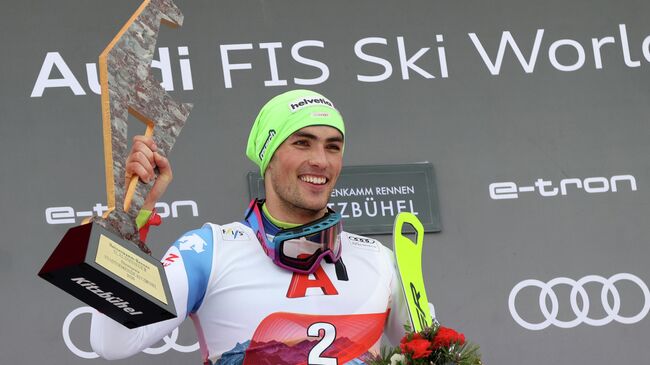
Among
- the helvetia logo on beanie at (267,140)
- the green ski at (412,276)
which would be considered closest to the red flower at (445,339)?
the green ski at (412,276)

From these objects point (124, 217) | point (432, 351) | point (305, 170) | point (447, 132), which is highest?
point (447, 132)

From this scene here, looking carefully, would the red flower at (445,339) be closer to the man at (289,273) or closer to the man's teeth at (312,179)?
the man at (289,273)

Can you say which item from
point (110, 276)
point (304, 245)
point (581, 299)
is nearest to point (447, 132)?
point (581, 299)

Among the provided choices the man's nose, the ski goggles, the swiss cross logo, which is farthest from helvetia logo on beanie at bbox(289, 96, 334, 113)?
the swiss cross logo

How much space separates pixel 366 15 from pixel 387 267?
1401mm

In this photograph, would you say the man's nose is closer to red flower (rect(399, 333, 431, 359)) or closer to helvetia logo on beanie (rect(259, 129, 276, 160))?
helvetia logo on beanie (rect(259, 129, 276, 160))

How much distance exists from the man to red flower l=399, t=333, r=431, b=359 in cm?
30

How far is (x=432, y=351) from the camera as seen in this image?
2.32m

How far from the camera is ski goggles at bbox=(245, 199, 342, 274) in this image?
2625 mm

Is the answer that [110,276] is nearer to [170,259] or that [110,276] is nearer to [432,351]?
[170,259]

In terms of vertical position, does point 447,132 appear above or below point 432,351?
above

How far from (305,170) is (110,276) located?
734mm

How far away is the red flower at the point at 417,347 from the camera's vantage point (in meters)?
2.29

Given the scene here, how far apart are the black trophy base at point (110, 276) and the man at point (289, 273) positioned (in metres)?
0.31
